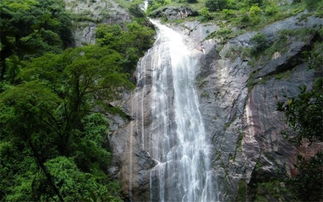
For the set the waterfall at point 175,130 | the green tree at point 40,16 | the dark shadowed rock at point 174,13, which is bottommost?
the waterfall at point 175,130

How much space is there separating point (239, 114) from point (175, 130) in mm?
3194

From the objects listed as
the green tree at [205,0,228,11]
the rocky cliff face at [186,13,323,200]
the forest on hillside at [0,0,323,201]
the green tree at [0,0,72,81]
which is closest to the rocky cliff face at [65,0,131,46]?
the green tree at [0,0,72,81]

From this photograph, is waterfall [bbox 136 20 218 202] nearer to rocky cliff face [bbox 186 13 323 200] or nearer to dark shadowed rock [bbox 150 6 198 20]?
rocky cliff face [bbox 186 13 323 200]

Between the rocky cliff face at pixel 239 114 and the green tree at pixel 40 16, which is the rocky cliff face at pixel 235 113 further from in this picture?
the green tree at pixel 40 16

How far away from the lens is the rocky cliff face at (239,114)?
1390 centimetres

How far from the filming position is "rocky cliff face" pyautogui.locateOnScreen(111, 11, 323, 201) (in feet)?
45.6

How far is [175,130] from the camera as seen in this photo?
16.2 metres

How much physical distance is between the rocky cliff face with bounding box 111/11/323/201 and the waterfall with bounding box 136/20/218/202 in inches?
11.1

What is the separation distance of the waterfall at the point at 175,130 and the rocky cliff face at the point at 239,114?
28 centimetres

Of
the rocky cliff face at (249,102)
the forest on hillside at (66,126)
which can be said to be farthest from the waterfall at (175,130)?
the forest on hillside at (66,126)

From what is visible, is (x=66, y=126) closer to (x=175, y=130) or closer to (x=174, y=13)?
(x=175, y=130)

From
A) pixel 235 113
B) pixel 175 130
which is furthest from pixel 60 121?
pixel 235 113

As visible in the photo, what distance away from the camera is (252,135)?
48.1 ft

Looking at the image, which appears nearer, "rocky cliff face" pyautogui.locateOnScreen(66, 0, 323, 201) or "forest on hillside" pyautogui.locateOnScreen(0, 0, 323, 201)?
"forest on hillside" pyautogui.locateOnScreen(0, 0, 323, 201)
